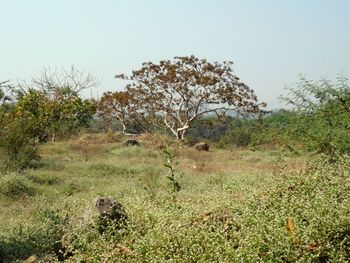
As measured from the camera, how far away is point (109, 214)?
7262 millimetres

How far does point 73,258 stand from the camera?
6.29m

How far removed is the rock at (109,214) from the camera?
7.11 metres

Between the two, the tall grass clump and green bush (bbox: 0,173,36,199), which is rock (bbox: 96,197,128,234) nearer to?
the tall grass clump

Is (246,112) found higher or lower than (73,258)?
higher

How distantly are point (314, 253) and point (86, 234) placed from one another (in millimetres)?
3191

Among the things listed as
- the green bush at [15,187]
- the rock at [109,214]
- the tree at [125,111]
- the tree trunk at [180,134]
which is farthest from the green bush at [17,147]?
the tree at [125,111]

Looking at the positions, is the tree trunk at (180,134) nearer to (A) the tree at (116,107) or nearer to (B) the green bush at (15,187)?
(A) the tree at (116,107)

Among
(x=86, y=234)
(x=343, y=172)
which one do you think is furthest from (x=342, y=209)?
(x=86, y=234)

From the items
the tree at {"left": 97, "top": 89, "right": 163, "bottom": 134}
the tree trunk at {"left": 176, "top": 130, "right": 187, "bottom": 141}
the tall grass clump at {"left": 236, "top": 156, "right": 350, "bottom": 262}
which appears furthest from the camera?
the tree at {"left": 97, "top": 89, "right": 163, "bottom": 134}

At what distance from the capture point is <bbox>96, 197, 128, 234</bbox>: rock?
7113mm

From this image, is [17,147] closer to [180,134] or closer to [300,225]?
[300,225]

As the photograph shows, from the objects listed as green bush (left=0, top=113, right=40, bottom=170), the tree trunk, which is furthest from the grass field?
the tree trunk

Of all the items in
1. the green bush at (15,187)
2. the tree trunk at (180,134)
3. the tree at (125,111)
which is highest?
the tree at (125,111)

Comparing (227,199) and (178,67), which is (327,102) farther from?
(178,67)
